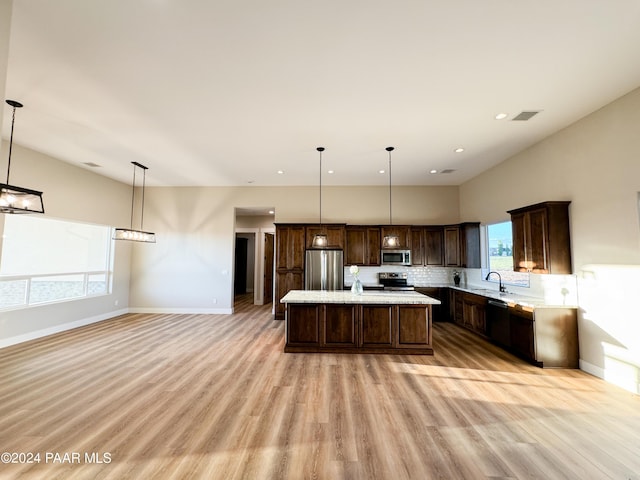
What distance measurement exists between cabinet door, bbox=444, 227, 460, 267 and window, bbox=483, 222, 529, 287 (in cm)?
59

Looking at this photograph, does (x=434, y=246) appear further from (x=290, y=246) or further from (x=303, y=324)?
(x=303, y=324)

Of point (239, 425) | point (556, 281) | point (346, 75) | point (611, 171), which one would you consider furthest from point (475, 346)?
point (346, 75)

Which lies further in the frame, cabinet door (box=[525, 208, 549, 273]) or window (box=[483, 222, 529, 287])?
window (box=[483, 222, 529, 287])

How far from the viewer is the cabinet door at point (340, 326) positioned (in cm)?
439

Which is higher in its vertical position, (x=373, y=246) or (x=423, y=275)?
(x=373, y=246)

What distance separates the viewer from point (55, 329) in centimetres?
528

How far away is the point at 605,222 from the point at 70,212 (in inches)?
336

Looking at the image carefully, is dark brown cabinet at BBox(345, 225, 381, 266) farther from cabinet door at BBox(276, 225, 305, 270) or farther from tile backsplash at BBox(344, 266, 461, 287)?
cabinet door at BBox(276, 225, 305, 270)

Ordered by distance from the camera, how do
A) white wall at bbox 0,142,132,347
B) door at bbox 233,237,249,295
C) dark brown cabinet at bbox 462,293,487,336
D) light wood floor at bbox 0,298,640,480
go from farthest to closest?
door at bbox 233,237,249,295 → dark brown cabinet at bbox 462,293,487,336 → white wall at bbox 0,142,132,347 → light wood floor at bbox 0,298,640,480

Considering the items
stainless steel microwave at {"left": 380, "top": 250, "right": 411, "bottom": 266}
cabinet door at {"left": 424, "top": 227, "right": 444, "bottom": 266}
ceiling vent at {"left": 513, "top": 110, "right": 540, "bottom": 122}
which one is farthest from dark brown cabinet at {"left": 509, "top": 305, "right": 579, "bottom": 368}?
stainless steel microwave at {"left": 380, "top": 250, "right": 411, "bottom": 266}

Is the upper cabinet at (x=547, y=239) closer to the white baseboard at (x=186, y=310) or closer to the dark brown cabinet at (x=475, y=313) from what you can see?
the dark brown cabinet at (x=475, y=313)

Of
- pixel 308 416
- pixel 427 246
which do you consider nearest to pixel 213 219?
pixel 427 246

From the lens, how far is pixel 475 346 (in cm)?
475

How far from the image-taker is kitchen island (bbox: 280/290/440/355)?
4.34 metres
